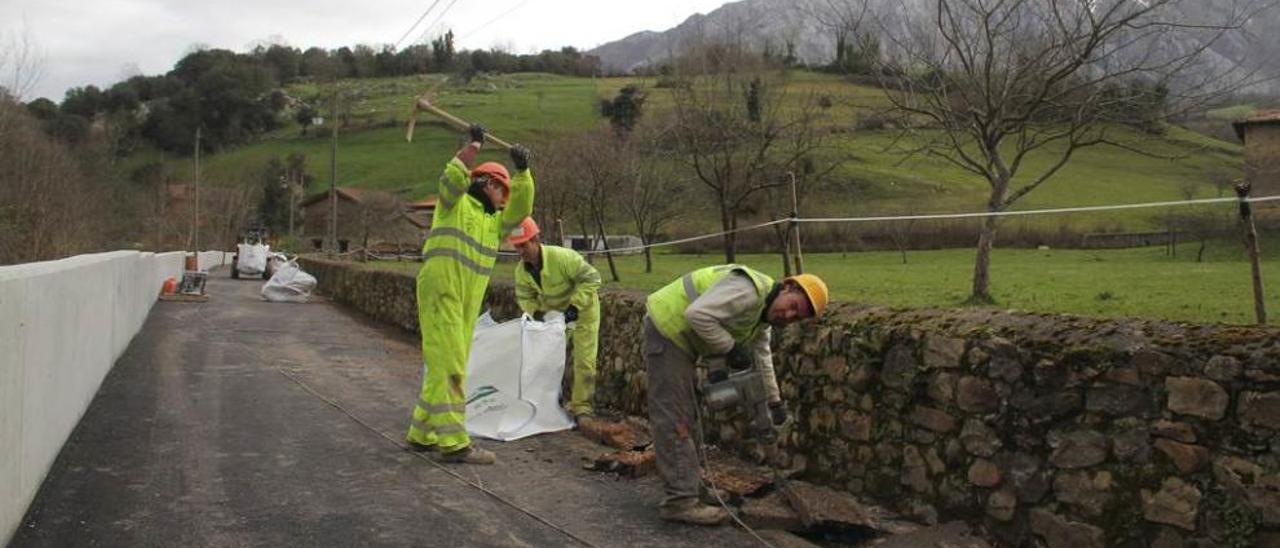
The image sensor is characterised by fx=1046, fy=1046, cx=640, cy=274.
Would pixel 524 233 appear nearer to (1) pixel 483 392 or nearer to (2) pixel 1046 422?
(1) pixel 483 392

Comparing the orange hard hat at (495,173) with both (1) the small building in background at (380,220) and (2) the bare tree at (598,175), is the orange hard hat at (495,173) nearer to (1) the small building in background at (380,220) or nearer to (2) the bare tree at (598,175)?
(2) the bare tree at (598,175)

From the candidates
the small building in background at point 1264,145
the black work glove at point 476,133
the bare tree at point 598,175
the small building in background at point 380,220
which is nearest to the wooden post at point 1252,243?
the black work glove at point 476,133

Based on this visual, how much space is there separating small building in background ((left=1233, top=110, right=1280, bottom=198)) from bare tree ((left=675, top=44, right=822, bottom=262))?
11.5m

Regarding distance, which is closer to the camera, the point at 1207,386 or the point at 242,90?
the point at 1207,386

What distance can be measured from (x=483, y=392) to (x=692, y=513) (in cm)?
271

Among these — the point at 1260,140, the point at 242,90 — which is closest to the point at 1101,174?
the point at 1260,140

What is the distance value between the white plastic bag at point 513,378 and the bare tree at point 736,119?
75.7ft

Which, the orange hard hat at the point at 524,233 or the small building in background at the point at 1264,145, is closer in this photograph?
the orange hard hat at the point at 524,233

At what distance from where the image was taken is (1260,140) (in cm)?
2644

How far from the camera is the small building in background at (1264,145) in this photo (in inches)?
947

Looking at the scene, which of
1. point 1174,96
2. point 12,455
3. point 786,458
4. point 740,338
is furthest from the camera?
point 1174,96

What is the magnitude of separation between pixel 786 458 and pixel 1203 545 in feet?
8.93

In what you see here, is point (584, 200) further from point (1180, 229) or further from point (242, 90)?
point (242, 90)

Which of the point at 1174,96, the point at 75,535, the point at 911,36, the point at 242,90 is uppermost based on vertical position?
the point at 242,90
